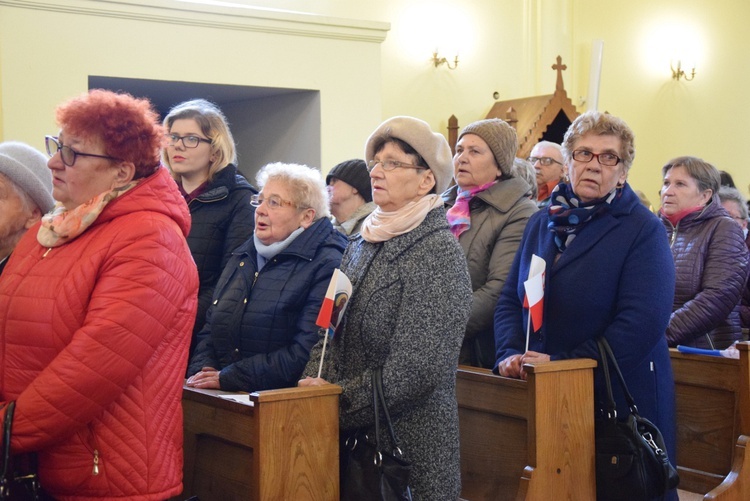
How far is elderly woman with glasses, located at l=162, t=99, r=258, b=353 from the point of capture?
3.18 metres

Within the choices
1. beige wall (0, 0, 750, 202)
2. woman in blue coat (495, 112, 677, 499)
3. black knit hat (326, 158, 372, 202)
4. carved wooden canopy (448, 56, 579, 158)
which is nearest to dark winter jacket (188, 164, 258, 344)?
black knit hat (326, 158, 372, 202)

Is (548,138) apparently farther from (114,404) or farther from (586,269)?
(114,404)

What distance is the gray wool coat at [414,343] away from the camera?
225 cm

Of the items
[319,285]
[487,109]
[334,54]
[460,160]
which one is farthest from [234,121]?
[319,285]

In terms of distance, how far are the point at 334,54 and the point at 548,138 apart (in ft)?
8.56

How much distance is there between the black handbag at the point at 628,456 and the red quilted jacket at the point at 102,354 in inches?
47.2

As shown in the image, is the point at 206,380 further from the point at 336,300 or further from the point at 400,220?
the point at 400,220

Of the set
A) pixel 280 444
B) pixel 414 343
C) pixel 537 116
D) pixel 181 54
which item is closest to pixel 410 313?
pixel 414 343

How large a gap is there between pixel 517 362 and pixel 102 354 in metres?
1.30

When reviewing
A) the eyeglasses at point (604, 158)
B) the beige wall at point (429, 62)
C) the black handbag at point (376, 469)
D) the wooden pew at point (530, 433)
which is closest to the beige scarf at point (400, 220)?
the black handbag at point (376, 469)

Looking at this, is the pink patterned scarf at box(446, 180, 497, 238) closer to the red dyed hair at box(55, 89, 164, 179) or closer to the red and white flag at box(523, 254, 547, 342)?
the red and white flag at box(523, 254, 547, 342)

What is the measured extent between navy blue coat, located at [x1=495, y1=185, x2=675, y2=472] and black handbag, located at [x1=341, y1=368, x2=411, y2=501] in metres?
0.69

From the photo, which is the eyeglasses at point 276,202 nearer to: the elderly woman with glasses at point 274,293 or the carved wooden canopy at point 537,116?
the elderly woman with glasses at point 274,293

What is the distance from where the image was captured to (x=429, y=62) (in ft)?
25.8
